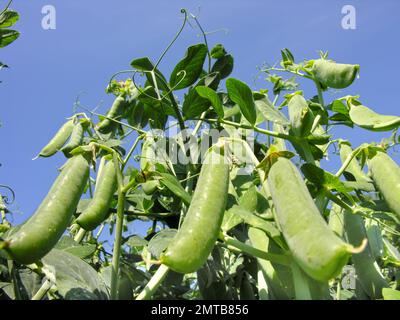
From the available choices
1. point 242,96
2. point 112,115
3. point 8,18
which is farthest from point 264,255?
point 8,18

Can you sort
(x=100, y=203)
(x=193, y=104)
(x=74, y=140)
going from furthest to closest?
(x=74, y=140) < (x=193, y=104) < (x=100, y=203)

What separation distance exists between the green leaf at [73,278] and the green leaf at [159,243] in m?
0.19

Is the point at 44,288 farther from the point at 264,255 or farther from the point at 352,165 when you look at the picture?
the point at 352,165

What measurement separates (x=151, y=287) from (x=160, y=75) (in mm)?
1081

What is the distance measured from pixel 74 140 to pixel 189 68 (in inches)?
23.7

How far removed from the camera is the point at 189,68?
1.96 metres

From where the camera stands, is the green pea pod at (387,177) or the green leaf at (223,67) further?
the green leaf at (223,67)

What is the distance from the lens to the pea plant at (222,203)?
3.32ft

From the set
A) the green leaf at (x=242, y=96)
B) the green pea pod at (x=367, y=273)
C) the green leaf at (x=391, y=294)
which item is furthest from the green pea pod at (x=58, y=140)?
the green leaf at (x=391, y=294)

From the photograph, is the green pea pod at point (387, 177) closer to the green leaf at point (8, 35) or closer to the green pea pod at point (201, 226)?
the green pea pod at point (201, 226)

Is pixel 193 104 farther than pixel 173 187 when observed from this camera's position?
Yes

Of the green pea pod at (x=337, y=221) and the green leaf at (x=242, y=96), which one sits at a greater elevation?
the green leaf at (x=242, y=96)

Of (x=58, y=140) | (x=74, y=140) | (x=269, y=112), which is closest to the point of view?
(x=269, y=112)
